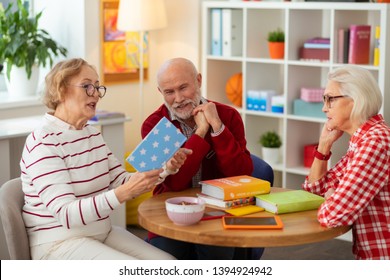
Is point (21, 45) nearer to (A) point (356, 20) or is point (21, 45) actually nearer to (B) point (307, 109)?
(B) point (307, 109)

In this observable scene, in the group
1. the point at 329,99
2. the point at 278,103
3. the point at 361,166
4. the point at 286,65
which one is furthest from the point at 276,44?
the point at 361,166

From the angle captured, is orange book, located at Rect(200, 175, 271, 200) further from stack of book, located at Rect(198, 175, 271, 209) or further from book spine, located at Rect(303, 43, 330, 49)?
book spine, located at Rect(303, 43, 330, 49)

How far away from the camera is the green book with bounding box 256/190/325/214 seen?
269cm

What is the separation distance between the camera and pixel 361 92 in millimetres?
2637

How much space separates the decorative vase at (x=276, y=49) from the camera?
16.8 ft

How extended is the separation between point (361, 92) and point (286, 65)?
2.42m

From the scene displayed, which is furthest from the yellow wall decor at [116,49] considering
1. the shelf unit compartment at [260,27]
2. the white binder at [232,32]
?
the shelf unit compartment at [260,27]

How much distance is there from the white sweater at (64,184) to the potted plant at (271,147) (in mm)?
2529

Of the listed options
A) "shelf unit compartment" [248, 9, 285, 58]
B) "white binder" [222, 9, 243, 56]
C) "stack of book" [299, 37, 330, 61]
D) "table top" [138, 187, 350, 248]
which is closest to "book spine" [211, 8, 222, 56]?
"white binder" [222, 9, 243, 56]

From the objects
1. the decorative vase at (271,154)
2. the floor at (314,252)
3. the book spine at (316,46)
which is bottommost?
the floor at (314,252)

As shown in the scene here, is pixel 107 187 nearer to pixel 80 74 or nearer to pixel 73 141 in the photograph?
pixel 73 141

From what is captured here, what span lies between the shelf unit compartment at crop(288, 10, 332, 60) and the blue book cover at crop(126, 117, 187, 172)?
8.21 ft

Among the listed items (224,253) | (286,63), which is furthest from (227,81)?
(224,253)

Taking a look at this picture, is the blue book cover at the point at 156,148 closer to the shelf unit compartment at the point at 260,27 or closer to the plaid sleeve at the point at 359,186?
the plaid sleeve at the point at 359,186
